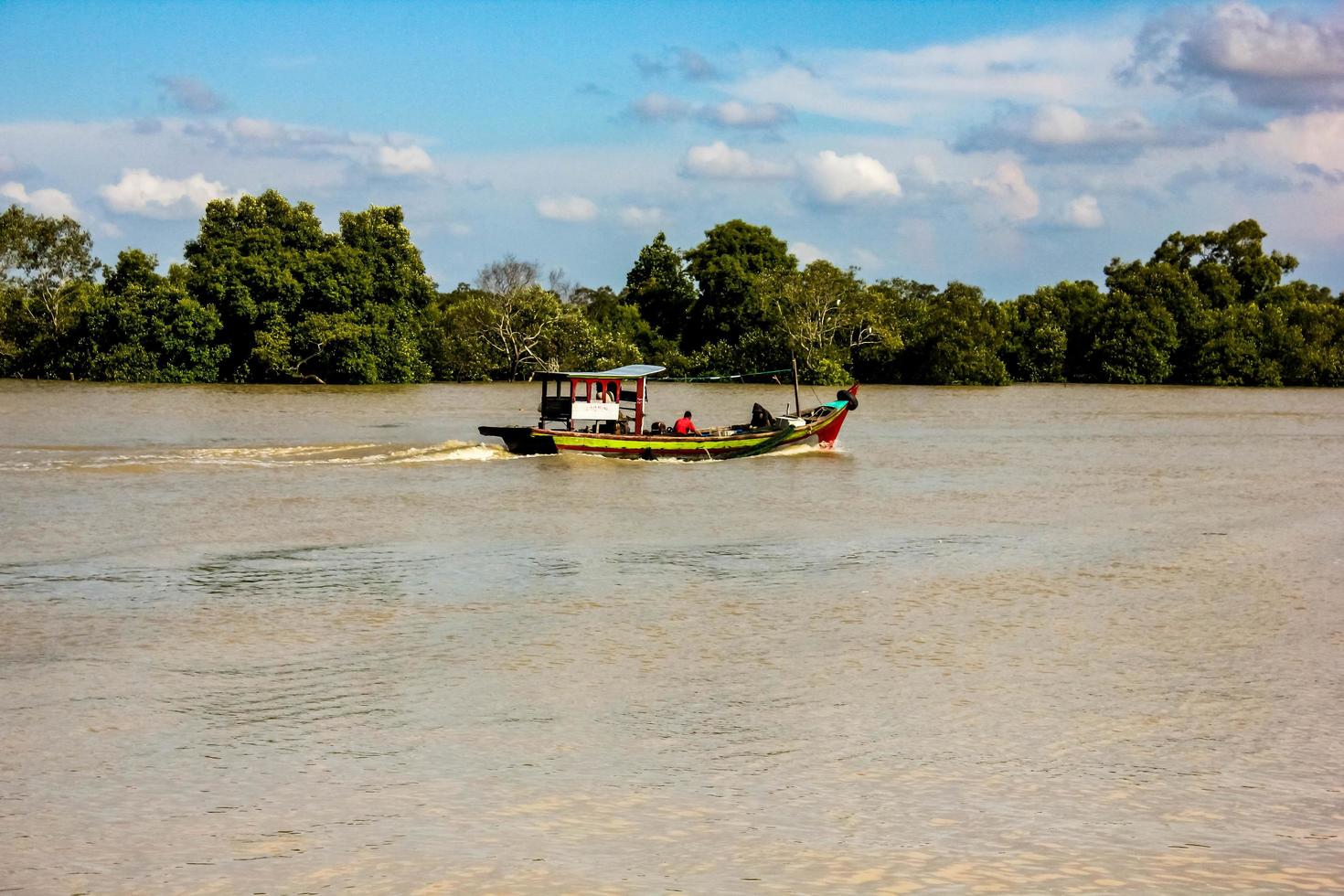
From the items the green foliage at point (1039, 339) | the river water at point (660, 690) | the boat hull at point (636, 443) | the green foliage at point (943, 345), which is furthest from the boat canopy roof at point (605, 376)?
the green foliage at point (1039, 339)

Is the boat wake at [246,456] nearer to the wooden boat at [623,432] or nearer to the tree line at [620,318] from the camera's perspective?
the wooden boat at [623,432]

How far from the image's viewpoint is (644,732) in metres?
9.31

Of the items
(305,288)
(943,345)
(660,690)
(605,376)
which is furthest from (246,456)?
(943,345)

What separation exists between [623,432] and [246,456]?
317 inches

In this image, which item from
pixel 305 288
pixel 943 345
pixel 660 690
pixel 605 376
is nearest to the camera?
pixel 660 690

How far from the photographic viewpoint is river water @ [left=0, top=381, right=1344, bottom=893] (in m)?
7.12

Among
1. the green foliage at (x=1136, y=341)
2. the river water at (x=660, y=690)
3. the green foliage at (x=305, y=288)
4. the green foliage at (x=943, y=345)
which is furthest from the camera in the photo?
the green foliage at (x=1136, y=341)

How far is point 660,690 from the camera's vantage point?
1047 centimetres

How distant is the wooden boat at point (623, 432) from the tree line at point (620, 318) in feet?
98.2

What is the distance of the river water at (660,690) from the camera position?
23.4ft

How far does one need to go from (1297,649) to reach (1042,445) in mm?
23691

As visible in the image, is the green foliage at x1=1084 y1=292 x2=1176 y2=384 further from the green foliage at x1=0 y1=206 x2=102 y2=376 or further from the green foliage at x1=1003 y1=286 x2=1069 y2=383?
the green foliage at x1=0 y1=206 x2=102 y2=376

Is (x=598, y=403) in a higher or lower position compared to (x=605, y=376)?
lower

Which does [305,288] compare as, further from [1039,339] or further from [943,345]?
[1039,339]
